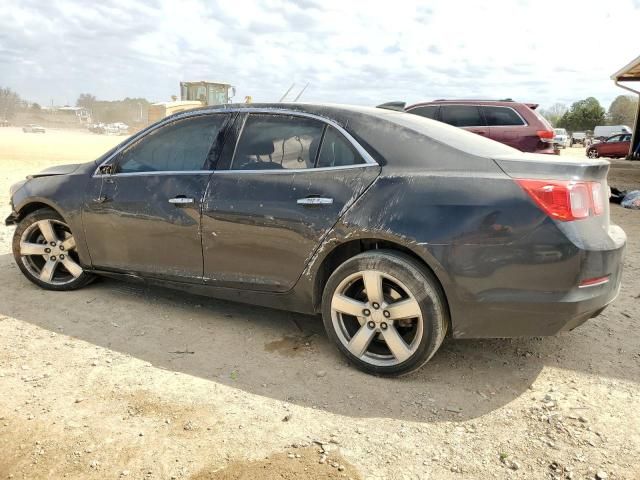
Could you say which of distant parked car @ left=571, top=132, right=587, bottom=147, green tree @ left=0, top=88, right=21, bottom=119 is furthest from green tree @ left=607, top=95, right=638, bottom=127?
green tree @ left=0, top=88, right=21, bottom=119

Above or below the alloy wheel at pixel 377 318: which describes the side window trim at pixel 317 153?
above

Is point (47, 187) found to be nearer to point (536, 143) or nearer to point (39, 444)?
point (39, 444)

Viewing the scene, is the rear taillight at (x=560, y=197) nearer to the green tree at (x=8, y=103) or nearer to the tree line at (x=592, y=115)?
the tree line at (x=592, y=115)

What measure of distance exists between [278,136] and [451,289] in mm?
1536

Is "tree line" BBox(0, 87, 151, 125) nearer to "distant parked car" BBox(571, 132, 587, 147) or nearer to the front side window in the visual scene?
"distant parked car" BBox(571, 132, 587, 147)

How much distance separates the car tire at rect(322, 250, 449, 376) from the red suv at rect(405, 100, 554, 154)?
7.03m

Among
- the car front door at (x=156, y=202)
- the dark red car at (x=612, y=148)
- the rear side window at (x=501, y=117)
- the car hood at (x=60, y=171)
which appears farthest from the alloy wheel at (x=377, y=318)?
the dark red car at (x=612, y=148)

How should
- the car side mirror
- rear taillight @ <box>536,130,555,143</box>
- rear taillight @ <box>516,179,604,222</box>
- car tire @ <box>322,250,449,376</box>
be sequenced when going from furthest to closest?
rear taillight @ <box>536,130,555,143</box>
the car side mirror
car tire @ <box>322,250,449,376</box>
rear taillight @ <box>516,179,604,222</box>

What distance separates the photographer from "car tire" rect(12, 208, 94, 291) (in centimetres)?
444

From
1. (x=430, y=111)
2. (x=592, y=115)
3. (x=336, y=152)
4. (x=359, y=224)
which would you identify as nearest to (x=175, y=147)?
(x=336, y=152)

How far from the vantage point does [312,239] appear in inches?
128

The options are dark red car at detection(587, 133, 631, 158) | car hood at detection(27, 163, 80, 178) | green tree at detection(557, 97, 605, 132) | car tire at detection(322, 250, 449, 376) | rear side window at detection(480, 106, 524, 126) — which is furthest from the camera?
green tree at detection(557, 97, 605, 132)

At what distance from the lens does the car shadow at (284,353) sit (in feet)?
9.72

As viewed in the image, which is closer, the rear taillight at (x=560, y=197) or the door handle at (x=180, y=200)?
the rear taillight at (x=560, y=197)
